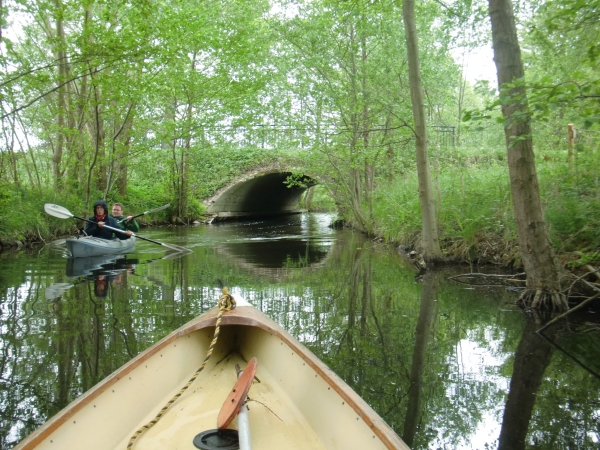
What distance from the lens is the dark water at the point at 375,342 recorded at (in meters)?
2.90

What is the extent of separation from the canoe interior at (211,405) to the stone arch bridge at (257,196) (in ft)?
49.2

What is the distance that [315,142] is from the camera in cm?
1322

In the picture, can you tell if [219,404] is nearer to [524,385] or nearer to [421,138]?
[524,385]

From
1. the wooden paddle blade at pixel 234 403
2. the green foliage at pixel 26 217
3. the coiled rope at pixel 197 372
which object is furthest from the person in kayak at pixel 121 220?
the wooden paddle blade at pixel 234 403

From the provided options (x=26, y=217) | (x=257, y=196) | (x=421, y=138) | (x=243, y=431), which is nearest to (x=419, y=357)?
(x=243, y=431)

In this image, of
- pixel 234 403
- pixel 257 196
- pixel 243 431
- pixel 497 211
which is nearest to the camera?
pixel 243 431

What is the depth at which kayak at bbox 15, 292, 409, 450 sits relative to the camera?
7.09ft

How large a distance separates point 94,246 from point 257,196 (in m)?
20.0

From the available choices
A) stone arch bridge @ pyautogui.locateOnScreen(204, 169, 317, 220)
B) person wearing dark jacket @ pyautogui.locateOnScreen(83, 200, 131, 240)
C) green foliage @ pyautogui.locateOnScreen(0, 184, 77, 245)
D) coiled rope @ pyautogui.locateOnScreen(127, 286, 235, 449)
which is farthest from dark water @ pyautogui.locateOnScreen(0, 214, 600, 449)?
stone arch bridge @ pyautogui.locateOnScreen(204, 169, 317, 220)

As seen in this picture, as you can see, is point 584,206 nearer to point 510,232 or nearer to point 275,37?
point 510,232

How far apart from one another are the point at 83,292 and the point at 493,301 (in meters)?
4.94

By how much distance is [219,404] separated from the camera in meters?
2.76

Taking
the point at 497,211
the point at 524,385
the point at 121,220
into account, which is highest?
the point at 121,220

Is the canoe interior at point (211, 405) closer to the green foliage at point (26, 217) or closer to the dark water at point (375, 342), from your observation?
the dark water at point (375, 342)
